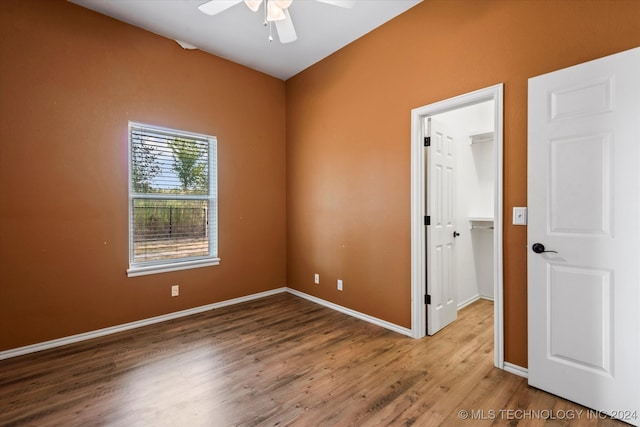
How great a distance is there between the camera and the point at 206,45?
3402 millimetres

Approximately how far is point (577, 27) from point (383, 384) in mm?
2721

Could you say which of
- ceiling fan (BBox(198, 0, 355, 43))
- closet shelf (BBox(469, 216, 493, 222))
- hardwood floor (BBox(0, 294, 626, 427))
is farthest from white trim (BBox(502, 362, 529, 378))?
ceiling fan (BBox(198, 0, 355, 43))

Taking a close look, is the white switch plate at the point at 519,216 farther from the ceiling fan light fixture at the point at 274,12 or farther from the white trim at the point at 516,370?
the ceiling fan light fixture at the point at 274,12

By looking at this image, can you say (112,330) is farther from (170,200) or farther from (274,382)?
(274,382)

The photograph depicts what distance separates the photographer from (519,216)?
6.98 feet

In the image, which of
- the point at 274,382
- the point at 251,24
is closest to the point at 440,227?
the point at 274,382

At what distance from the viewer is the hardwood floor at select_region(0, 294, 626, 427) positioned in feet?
5.74

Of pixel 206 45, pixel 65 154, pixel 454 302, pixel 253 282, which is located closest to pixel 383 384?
pixel 454 302

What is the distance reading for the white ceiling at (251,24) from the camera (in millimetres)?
2715

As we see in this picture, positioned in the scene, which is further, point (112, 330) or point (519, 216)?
point (112, 330)

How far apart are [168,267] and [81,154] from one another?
1.40 metres

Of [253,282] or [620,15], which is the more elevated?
[620,15]

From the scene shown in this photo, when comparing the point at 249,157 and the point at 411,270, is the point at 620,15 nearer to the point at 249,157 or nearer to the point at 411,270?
the point at 411,270

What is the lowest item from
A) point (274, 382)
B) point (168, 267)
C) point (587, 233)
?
point (274, 382)
